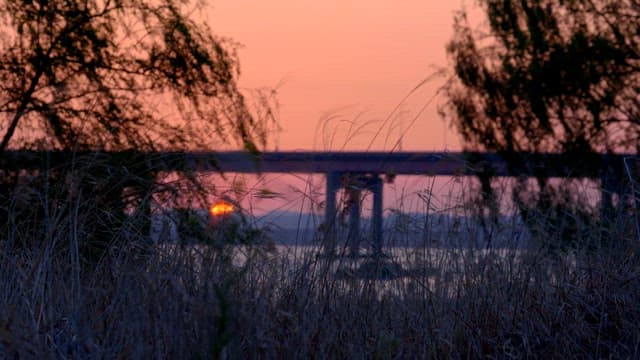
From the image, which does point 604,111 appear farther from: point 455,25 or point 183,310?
point 183,310

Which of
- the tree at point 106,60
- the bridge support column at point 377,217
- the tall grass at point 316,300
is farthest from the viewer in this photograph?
the tree at point 106,60

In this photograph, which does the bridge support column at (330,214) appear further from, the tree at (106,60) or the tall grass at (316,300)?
the tree at (106,60)

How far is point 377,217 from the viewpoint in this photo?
6.52m

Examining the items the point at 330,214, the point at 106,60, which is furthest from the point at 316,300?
the point at 106,60

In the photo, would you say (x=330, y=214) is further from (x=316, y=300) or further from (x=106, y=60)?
(x=106, y=60)

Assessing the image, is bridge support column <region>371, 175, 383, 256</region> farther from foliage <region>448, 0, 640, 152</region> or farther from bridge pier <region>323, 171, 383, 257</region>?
foliage <region>448, 0, 640, 152</region>

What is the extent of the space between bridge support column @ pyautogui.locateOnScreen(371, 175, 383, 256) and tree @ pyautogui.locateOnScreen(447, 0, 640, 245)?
16.1 metres

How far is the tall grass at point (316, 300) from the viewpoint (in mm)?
5129

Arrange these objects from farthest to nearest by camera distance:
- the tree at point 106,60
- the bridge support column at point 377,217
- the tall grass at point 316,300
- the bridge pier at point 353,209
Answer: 1. the tree at point 106,60
2. the bridge support column at point 377,217
3. the bridge pier at point 353,209
4. the tall grass at point 316,300

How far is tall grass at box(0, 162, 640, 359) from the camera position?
5.13 m

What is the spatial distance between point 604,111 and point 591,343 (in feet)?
58.2

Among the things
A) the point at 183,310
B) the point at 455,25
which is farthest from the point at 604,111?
the point at 183,310

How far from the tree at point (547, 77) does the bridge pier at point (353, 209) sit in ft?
53.3

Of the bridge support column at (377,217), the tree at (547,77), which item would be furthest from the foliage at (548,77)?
the bridge support column at (377,217)
